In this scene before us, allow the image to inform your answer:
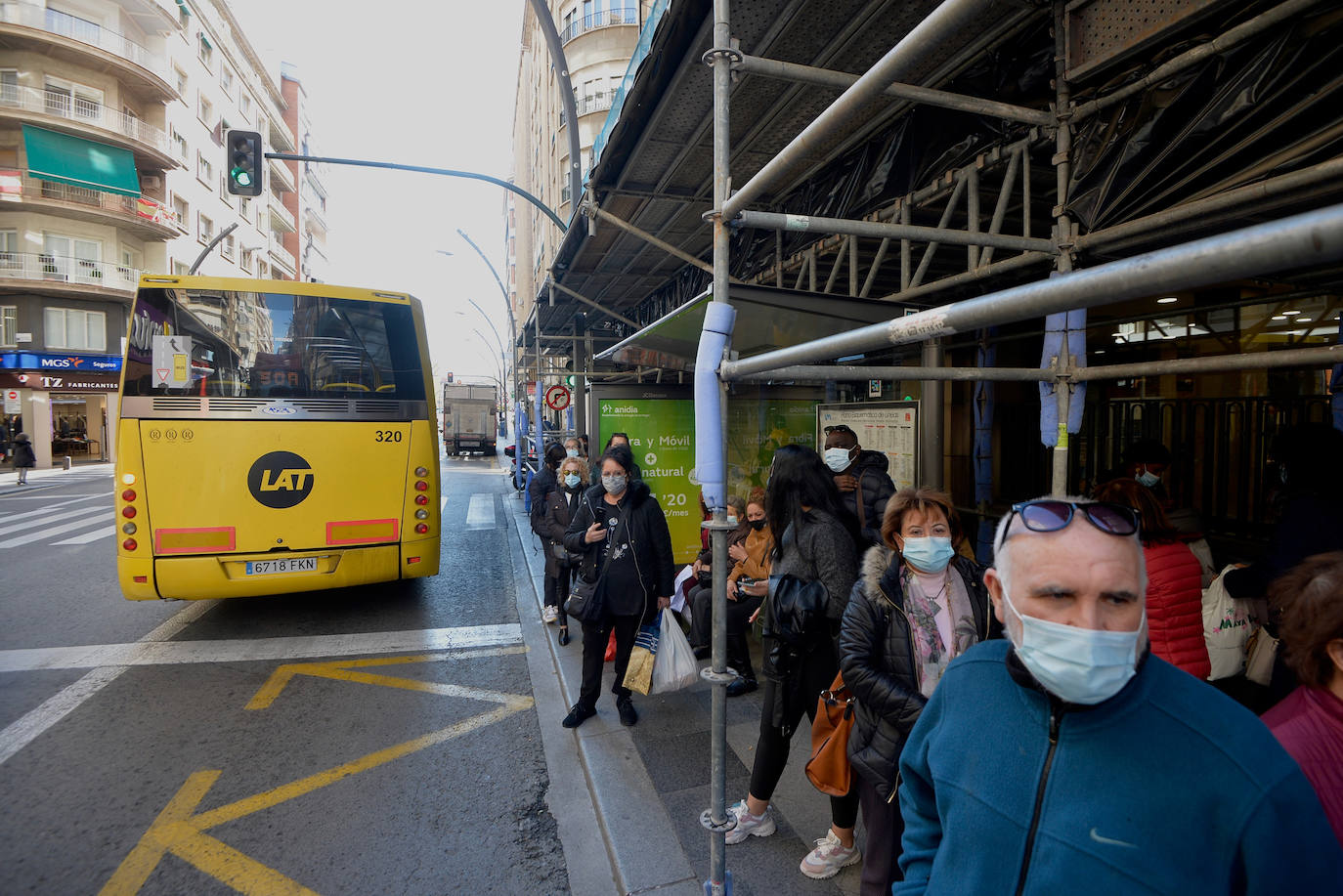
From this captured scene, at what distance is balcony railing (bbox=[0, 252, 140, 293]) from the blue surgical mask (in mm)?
34562

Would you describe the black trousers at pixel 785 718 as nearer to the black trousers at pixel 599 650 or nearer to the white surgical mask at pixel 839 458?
the black trousers at pixel 599 650

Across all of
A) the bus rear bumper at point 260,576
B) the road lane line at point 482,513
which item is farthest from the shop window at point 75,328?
the bus rear bumper at point 260,576

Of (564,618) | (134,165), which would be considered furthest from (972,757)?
(134,165)

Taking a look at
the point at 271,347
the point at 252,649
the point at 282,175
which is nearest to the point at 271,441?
the point at 271,347

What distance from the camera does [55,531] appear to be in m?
12.2

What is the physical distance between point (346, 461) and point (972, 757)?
6435 mm

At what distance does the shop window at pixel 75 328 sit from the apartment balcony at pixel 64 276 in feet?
3.18

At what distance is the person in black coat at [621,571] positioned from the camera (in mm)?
4441

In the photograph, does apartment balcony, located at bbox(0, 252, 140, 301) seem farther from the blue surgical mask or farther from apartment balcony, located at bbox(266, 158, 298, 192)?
the blue surgical mask

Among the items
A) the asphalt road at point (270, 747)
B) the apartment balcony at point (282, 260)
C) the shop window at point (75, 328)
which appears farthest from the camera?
the apartment balcony at point (282, 260)

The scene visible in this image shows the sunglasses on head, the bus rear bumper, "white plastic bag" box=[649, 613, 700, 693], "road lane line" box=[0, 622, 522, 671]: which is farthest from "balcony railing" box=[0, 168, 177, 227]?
the sunglasses on head

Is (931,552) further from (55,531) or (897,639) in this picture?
(55,531)

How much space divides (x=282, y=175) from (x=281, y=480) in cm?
4719

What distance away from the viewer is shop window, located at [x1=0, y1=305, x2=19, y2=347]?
1078 inches
